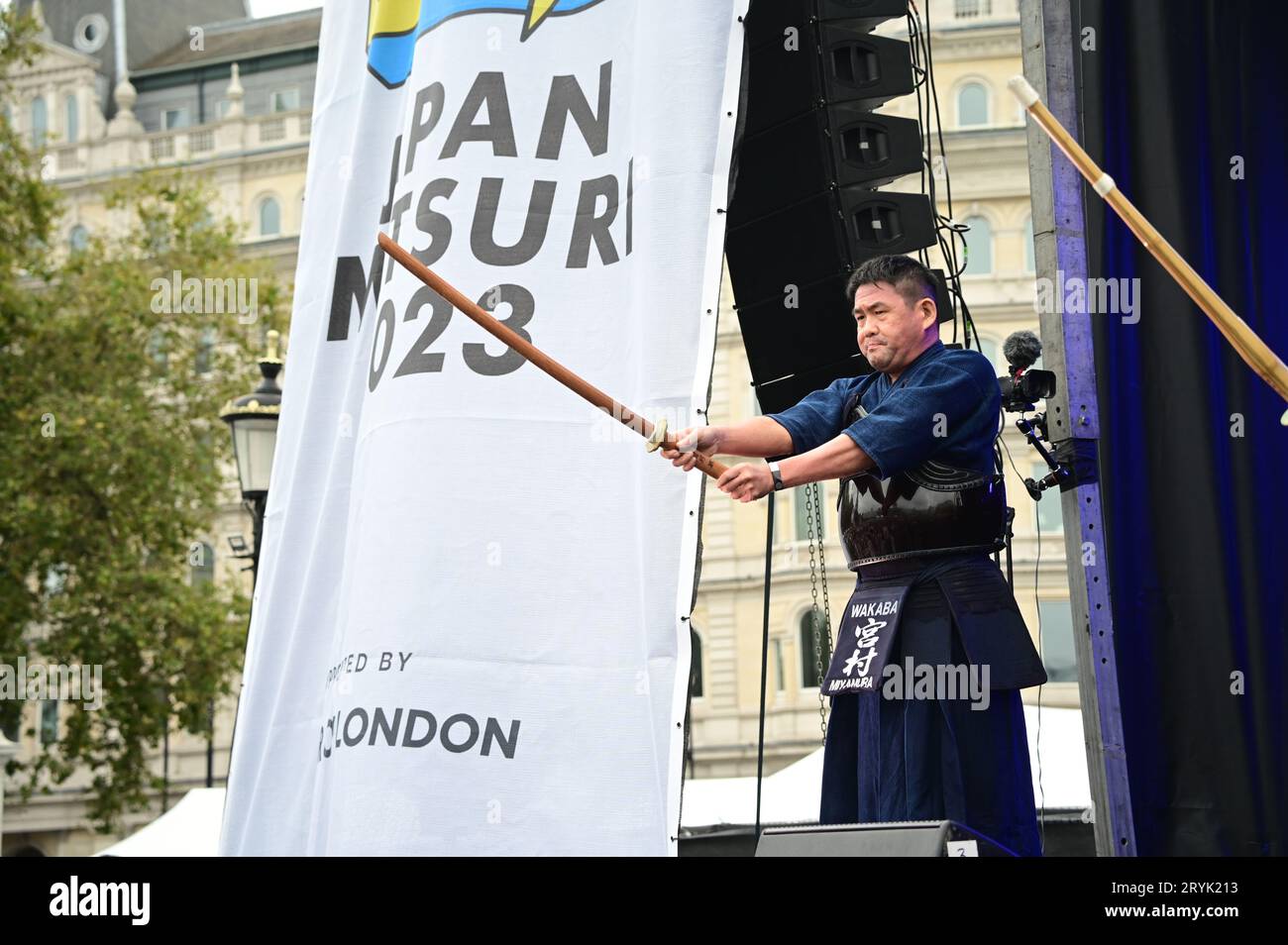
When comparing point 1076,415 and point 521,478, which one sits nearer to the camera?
A: point 1076,415

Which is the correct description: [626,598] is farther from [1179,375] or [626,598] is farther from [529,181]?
[1179,375]

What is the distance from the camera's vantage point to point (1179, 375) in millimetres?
5176

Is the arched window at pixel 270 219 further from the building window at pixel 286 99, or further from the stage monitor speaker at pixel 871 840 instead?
the stage monitor speaker at pixel 871 840

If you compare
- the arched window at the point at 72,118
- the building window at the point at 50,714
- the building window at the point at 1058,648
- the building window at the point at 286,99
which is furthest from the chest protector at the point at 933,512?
Result: the arched window at the point at 72,118

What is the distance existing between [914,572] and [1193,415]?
143 cm

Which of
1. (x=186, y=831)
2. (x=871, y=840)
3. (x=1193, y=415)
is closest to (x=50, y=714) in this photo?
(x=186, y=831)

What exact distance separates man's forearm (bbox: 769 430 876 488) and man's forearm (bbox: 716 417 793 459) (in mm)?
153

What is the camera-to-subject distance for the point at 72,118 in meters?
47.8

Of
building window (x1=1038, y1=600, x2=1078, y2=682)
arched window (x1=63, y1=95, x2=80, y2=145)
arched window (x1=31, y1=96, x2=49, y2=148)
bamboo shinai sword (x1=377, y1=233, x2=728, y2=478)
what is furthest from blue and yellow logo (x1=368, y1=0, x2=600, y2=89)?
arched window (x1=31, y1=96, x2=49, y2=148)

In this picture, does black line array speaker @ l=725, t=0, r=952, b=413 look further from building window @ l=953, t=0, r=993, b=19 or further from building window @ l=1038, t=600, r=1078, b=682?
building window @ l=953, t=0, r=993, b=19

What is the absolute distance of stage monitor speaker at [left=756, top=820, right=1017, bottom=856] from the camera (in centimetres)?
286

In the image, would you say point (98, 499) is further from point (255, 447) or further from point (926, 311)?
point (926, 311)

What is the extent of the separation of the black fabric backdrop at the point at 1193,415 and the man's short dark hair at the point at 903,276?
1.18 meters
